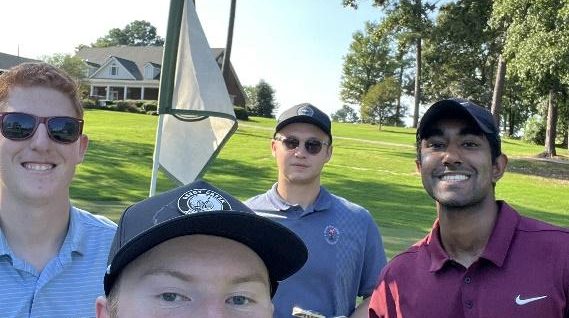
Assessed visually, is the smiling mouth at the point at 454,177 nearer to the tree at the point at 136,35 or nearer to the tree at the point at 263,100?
the tree at the point at 263,100

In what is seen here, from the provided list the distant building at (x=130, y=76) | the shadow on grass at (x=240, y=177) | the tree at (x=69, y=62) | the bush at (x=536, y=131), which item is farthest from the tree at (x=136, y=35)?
the shadow on grass at (x=240, y=177)

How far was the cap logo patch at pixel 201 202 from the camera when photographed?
164cm

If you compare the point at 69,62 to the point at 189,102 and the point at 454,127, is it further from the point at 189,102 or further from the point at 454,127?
the point at 454,127

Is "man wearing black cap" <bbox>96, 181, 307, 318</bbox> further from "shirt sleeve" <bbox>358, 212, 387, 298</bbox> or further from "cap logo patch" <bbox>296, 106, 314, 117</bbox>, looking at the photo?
"cap logo patch" <bbox>296, 106, 314, 117</bbox>

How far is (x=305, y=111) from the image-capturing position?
3996 mm

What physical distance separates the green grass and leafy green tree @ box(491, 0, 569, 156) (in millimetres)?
3769

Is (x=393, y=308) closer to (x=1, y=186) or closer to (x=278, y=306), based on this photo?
(x=278, y=306)

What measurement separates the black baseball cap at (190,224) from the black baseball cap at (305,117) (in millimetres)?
2212

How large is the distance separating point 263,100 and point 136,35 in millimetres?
74735

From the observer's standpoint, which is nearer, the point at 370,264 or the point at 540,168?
the point at 370,264

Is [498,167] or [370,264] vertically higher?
[498,167]

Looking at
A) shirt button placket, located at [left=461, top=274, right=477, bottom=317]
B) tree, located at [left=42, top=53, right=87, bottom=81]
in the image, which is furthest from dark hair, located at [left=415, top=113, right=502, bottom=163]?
tree, located at [left=42, top=53, right=87, bottom=81]

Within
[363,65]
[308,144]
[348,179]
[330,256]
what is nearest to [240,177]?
[348,179]

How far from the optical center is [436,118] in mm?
2984
